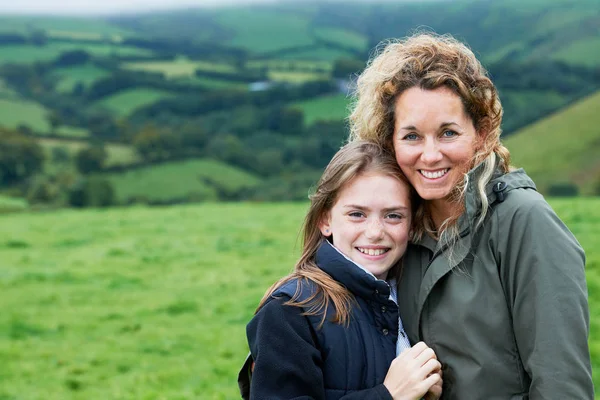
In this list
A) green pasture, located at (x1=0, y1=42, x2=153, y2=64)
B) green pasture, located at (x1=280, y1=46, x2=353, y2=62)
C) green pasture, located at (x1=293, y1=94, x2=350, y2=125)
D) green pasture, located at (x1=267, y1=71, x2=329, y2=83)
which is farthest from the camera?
green pasture, located at (x1=280, y1=46, x2=353, y2=62)

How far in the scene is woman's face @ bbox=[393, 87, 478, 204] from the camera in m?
3.02

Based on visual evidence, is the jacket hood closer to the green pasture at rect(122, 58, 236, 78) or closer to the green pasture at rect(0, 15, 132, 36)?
the green pasture at rect(122, 58, 236, 78)

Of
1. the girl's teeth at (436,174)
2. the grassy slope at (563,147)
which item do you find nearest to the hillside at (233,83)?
the grassy slope at (563,147)

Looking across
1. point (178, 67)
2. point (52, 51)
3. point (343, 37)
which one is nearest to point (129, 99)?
point (178, 67)

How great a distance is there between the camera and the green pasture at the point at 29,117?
6500 cm

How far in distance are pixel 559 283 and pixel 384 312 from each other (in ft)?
2.57

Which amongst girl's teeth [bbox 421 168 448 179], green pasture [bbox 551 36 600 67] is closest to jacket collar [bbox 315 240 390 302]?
girl's teeth [bbox 421 168 448 179]

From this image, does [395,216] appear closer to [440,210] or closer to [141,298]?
[440,210]

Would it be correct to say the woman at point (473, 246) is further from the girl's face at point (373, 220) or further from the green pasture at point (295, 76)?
the green pasture at point (295, 76)

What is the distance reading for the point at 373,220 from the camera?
10.3ft

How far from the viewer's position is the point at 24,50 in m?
96.6

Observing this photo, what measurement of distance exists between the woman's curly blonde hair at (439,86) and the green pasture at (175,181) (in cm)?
3959

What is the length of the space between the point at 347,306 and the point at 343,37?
353 ft

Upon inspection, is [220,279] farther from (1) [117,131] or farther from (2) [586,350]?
(1) [117,131]
